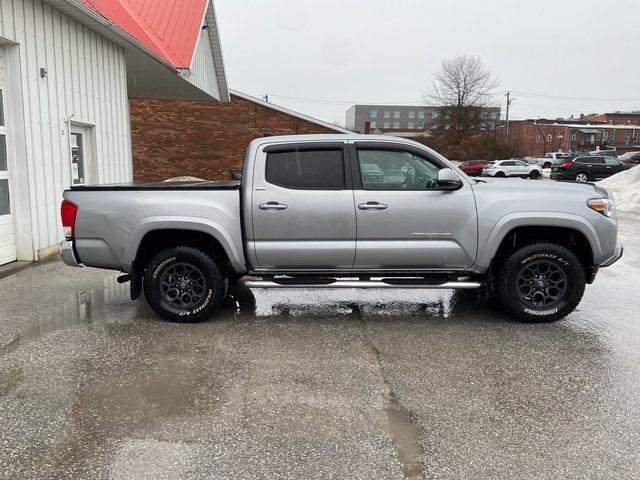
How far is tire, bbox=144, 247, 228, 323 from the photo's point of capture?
5352 mm

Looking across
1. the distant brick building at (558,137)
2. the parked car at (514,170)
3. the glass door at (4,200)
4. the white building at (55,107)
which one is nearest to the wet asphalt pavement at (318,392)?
the glass door at (4,200)

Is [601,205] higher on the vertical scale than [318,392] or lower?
higher

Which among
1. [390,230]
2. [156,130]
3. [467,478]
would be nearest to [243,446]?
[467,478]

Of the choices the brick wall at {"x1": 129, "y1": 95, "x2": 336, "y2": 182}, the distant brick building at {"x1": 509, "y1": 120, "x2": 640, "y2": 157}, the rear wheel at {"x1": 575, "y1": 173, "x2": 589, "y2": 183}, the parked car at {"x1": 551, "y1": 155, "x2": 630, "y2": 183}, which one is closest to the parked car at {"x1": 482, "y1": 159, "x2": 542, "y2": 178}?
the parked car at {"x1": 551, "y1": 155, "x2": 630, "y2": 183}

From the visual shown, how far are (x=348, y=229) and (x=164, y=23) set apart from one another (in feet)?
35.9

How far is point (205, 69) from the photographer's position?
57.2 ft

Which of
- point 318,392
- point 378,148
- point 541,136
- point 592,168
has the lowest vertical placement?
point 318,392

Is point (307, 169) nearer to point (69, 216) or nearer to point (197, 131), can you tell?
→ point (69, 216)

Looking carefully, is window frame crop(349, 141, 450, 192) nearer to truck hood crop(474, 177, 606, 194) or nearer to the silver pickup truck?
the silver pickup truck

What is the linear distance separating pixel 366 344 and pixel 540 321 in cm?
189

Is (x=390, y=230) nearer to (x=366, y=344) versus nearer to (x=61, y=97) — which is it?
(x=366, y=344)

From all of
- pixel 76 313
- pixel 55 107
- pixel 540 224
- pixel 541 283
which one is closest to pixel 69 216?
pixel 76 313

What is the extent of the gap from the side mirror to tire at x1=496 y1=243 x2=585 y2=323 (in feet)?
2.98

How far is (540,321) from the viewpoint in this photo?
5441 mm
